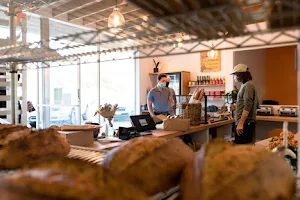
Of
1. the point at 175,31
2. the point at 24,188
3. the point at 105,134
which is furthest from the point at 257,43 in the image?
the point at 105,134

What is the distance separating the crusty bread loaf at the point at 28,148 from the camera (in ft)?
2.45

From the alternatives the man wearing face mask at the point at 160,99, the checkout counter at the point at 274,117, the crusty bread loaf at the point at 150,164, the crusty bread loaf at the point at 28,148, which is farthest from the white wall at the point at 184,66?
the crusty bread loaf at the point at 150,164

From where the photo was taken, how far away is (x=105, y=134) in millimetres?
2594

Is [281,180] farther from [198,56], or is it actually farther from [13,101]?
[198,56]

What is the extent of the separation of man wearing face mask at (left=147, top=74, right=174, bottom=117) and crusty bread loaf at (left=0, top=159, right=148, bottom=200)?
4.15 m

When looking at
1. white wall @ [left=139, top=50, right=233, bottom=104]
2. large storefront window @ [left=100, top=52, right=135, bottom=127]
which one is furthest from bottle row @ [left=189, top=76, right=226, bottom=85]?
large storefront window @ [left=100, top=52, right=135, bottom=127]

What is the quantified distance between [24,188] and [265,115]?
523cm

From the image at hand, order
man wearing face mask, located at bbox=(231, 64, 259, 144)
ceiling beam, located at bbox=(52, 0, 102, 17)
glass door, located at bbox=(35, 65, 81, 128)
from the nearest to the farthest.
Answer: man wearing face mask, located at bbox=(231, 64, 259, 144) → ceiling beam, located at bbox=(52, 0, 102, 17) → glass door, located at bbox=(35, 65, 81, 128)

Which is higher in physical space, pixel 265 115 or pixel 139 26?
pixel 139 26

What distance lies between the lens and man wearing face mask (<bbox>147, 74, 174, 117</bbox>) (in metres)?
4.69

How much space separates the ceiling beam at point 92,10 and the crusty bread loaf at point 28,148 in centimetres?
491

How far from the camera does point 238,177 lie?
1.49 feet

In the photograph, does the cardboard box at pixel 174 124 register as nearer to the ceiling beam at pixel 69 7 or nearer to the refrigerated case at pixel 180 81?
the ceiling beam at pixel 69 7

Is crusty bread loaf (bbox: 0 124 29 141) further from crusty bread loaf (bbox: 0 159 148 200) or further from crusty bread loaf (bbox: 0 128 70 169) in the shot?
crusty bread loaf (bbox: 0 159 148 200)
